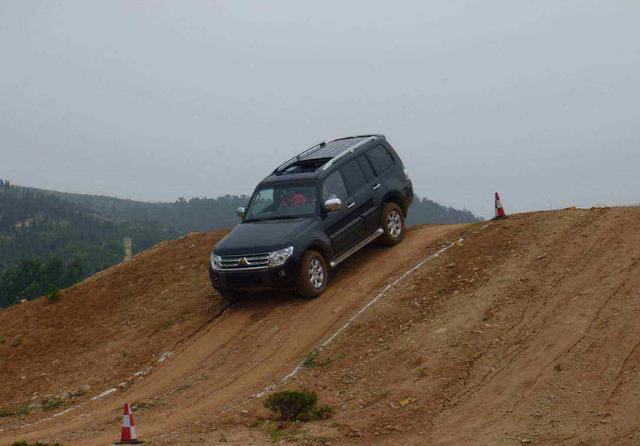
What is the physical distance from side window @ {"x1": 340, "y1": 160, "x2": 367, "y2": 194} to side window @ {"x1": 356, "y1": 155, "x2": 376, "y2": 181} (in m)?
0.10

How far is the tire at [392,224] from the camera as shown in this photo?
15508 millimetres

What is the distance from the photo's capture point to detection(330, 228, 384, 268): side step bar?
46.9 feet

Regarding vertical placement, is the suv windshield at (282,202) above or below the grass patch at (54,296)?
above

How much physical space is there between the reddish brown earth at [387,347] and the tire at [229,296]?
0.68 ft

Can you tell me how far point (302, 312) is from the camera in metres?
13.3

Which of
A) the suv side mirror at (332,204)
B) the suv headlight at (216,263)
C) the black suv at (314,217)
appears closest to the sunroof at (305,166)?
the black suv at (314,217)

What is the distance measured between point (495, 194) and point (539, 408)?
777 centimetres

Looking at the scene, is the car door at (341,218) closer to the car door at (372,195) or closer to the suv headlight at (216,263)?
the car door at (372,195)

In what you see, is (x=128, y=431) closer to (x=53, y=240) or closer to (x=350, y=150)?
(x=350, y=150)

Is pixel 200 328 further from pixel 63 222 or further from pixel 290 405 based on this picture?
pixel 63 222

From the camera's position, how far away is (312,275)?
540 inches

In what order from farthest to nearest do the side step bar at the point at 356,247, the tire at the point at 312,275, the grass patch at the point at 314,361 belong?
the side step bar at the point at 356,247 → the tire at the point at 312,275 → the grass patch at the point at 314,361

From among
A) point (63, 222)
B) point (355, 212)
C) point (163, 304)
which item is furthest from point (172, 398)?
point (63, 222)

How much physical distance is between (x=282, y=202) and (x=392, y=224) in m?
2.33
